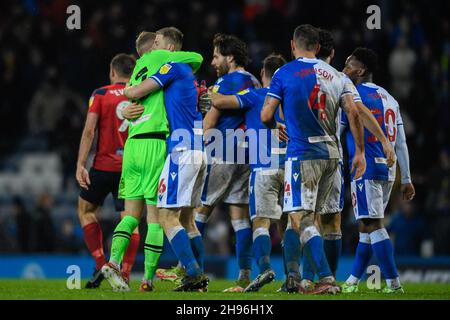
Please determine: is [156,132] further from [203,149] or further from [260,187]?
[260,187]

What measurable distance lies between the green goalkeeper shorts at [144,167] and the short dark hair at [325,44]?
1.86 meters

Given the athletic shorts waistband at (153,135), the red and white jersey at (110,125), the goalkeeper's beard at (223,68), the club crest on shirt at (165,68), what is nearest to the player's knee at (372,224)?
the goalkeeper's beard at (223,68)

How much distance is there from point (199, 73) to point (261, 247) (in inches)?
398

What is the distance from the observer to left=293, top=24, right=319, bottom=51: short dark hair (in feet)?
32.1

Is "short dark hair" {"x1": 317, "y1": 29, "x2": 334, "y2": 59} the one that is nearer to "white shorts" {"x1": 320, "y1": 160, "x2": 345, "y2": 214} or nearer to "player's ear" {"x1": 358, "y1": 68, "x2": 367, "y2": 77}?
"player's ear" {"x1": 358, "y1": 68, "x2": 367, "y2": 77}

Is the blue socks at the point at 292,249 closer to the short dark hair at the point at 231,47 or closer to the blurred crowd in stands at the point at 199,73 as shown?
the short dark hair at the point at 231,47

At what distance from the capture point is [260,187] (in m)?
10.9

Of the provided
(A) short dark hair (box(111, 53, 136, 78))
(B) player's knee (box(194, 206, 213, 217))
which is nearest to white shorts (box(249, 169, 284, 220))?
(B) player's knee (box(194, 206, 213, 217))

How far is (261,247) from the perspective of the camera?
10.9 meters

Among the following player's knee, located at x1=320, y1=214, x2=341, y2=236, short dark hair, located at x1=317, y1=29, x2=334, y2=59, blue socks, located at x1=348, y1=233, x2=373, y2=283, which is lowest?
blue socks, located at x1=348, y1=233, x2=373, y2=283

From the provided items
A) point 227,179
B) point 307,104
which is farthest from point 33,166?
point 307,104

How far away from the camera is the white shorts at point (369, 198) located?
34.9 ft

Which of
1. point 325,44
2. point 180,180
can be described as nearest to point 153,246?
point 180,180

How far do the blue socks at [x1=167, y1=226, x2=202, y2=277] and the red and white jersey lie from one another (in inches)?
74.9
